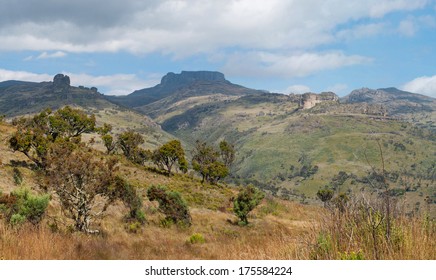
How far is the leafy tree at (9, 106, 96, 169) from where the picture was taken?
1523 inches

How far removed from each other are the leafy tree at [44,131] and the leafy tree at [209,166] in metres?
22.4

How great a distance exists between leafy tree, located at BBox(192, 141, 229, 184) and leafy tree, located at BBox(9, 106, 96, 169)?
73.5 feet

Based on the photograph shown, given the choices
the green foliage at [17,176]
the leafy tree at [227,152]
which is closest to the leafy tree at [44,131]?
the green foliage at [17,176]

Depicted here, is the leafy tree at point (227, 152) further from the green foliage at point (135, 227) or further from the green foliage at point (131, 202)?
the green foliage at point (135, 227)

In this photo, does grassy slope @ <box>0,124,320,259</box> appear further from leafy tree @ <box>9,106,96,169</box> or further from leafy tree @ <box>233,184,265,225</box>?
leafy tree @ <box>9,106,96,169</box>

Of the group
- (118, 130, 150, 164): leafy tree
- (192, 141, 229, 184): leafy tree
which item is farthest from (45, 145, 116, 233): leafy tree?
(118, 130, 150, 164): leafy tree

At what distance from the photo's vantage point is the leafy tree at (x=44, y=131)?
38.7m

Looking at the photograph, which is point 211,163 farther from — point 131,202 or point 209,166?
point 131,202

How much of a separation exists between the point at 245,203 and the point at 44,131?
967 inches

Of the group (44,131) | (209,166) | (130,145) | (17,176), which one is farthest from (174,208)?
(130,145)

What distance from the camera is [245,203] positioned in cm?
3731

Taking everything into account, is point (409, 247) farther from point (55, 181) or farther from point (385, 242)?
point (55, 181)

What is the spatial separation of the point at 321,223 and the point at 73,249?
5.33 meters
